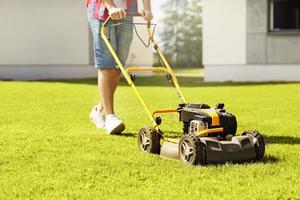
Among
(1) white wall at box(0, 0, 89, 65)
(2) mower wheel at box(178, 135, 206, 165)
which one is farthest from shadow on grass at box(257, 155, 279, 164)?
(1) white wall at box(0, 0, 89, 65)

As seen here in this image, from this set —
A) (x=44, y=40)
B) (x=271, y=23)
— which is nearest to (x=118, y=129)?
(x=271, y=23)

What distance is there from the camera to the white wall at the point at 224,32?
15703mm

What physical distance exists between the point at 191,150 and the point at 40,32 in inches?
635

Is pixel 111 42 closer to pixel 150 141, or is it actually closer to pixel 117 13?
pixel 117 13

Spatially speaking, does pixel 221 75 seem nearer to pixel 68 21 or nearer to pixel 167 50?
pixel 68 21

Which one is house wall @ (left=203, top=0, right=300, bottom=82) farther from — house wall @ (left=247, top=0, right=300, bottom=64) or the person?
the person

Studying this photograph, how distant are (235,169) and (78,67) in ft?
52.9

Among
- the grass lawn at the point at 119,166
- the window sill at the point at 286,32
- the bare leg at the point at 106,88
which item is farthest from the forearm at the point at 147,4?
the window sill at the point at 286,32

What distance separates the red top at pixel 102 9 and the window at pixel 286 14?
1091 centimetres

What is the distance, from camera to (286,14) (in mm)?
16047

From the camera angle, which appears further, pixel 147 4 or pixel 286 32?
pixel 286 32

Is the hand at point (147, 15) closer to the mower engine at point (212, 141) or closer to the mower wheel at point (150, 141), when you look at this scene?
the mower wheel at point (150, 141)

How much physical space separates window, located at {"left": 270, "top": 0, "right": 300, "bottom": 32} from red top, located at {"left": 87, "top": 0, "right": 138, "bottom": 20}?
10911 mm

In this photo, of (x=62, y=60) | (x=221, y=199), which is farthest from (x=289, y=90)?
(x=62, y=60)
